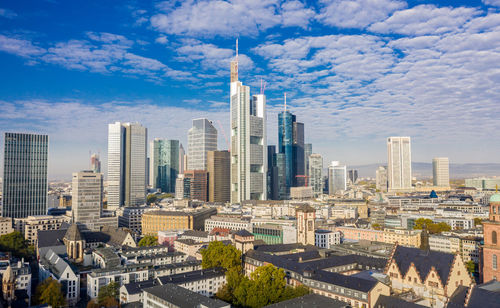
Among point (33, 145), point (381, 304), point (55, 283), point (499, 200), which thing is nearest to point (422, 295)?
point (381, 304)

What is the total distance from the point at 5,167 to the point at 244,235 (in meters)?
140

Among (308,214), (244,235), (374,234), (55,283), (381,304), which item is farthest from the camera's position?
(374,234)

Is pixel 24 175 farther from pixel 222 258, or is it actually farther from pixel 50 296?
pixel 222 258

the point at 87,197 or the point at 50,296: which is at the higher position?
the point at 87,197

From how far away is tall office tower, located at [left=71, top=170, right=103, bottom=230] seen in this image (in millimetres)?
183625

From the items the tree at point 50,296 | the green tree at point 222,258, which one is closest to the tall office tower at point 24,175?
the tree at point 50,296

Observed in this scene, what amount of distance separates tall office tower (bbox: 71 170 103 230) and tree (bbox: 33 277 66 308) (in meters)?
104

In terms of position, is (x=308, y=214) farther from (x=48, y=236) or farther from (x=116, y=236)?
(x=48, y=236)

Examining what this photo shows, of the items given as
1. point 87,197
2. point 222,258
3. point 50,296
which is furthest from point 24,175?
point 222,258

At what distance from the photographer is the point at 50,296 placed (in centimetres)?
7812

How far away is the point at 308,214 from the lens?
125062 millimetres

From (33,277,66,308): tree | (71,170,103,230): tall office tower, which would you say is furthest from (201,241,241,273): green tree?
(71,170,103,230): tall office tower

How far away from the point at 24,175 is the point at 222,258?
14265 centimetres

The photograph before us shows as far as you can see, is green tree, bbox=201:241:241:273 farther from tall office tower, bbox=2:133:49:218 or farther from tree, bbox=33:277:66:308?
tall office tower, bbox=2:133:49:218
